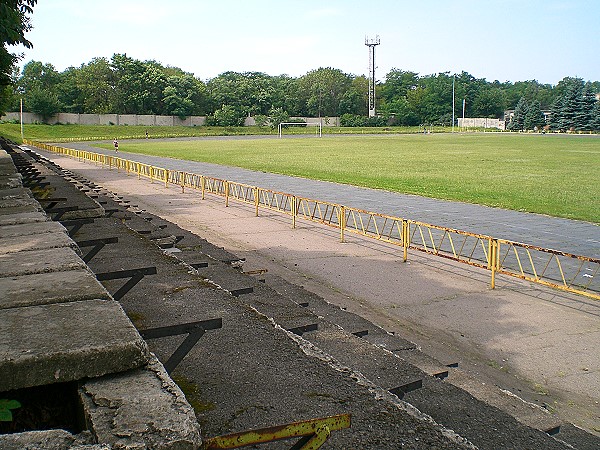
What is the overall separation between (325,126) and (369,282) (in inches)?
4669

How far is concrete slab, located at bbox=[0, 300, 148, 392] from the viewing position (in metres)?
3.17

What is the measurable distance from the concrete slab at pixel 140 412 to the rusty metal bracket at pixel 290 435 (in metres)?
0.12

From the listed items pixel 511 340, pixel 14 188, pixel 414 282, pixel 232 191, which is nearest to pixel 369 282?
pixel 414 282

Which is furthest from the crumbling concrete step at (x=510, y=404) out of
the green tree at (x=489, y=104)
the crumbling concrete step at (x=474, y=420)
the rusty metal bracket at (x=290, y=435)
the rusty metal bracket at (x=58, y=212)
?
the green tree at (x=489, y=104)

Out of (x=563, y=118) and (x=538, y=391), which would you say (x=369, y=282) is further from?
(x=563, y=118)

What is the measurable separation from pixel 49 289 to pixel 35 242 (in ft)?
7.20

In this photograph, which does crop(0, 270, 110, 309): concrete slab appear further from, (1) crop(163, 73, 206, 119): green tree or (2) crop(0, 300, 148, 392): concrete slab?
(1) crop(163, 73, 206, 119): green tree

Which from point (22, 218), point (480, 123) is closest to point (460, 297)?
point (22, 218)

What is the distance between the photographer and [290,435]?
Result: 2.91 m

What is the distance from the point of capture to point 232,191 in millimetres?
25219

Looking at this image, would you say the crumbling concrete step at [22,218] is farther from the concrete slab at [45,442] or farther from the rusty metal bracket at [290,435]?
the rusty metal bracket at [290,435]

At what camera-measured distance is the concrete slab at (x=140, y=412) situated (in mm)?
2713

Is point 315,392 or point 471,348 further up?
point 315,392

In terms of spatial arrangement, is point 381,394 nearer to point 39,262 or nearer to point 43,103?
point 39,262
